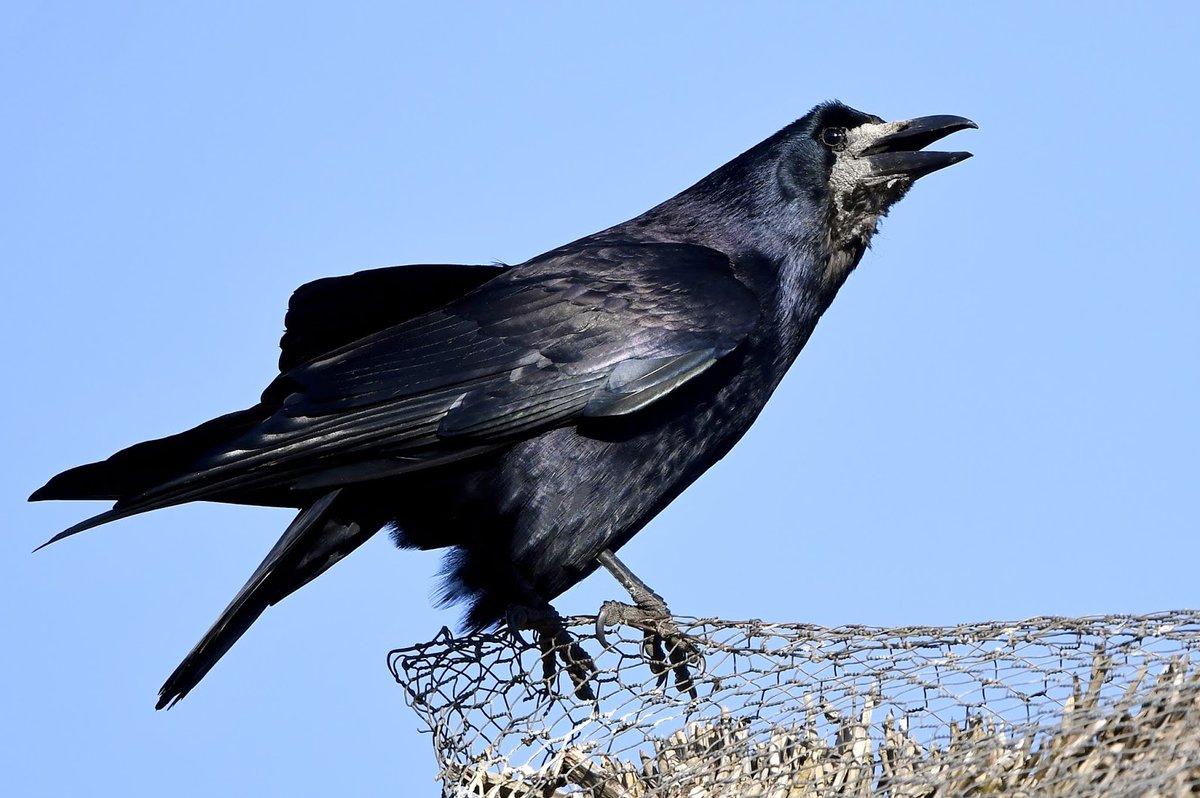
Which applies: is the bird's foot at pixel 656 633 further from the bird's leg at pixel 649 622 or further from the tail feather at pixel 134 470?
the tail feather at pixel 134 470

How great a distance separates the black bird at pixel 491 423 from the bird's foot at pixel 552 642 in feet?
0.04

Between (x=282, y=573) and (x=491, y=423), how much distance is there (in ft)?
3.16

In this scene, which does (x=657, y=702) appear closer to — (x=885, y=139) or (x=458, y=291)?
(x=458, y=291)

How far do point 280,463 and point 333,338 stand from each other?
75 centimetres

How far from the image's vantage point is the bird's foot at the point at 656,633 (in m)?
4.89

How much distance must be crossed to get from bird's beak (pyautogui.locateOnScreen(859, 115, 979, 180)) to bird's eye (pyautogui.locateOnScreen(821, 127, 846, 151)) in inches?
3.5

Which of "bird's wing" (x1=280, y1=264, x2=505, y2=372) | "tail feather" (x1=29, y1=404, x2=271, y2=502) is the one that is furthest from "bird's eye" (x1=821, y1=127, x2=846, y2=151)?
"tail feather" (x1=29, y1=404, x2=271, y2=502)

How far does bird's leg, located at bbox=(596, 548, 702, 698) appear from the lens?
195 inches

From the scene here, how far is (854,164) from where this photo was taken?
642 cm

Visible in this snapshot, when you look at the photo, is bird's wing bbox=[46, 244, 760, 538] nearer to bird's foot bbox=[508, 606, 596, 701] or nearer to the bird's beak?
bird's foot bbox=[508, 606, 596, 701]

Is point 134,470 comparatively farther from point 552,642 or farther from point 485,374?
point 552,642

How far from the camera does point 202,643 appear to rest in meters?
5.19

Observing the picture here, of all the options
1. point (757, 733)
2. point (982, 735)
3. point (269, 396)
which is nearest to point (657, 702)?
point (757, 733)

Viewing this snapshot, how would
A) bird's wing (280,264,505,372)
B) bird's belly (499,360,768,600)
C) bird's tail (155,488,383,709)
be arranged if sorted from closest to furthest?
bird's tail (155,488,383,709) < bird's belly (499,360,768,600) < bird's wing (280,264,505,372)
